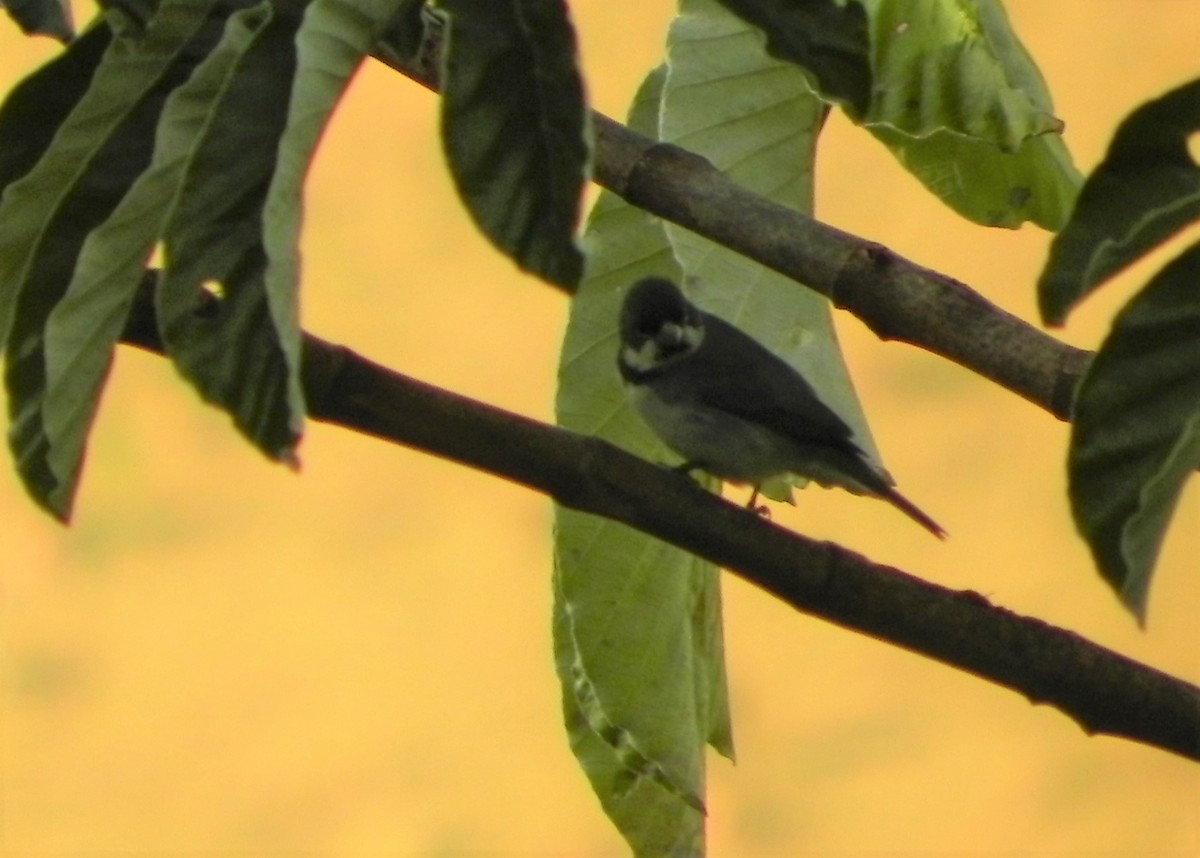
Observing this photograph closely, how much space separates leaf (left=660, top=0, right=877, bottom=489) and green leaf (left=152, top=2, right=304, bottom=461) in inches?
18.5

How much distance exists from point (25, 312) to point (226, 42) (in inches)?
5.9

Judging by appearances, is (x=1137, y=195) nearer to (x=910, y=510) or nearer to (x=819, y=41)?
(x=819, y=41)

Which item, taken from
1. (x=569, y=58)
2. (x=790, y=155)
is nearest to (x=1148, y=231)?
(x=569, y=58)

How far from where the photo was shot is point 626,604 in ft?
3.68

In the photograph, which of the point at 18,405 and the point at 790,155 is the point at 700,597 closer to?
the point at 790,155

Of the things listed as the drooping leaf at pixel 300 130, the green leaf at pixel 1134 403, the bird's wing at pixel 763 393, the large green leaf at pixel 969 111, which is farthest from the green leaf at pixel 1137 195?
the bird's wing at pixel 763 393

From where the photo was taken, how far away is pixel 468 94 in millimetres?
637

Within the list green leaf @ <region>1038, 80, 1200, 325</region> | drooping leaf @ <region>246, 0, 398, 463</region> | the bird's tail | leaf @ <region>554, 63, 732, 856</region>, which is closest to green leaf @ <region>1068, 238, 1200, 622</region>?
green leaf @ <region>1038, 80, 1200, 325</region>

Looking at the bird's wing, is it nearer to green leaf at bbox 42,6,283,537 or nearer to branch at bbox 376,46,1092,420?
branch at bbox 376,46,1092,420

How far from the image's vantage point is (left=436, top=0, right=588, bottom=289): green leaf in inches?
23.5

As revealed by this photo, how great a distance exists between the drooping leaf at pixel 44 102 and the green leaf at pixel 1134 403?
1.41 ft

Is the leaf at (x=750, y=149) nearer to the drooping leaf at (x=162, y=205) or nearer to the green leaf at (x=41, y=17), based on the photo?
the green leaf at (x=41, y=17)

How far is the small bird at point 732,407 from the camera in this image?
5.61 ft

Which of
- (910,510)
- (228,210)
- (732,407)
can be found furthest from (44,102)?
(732,407)
